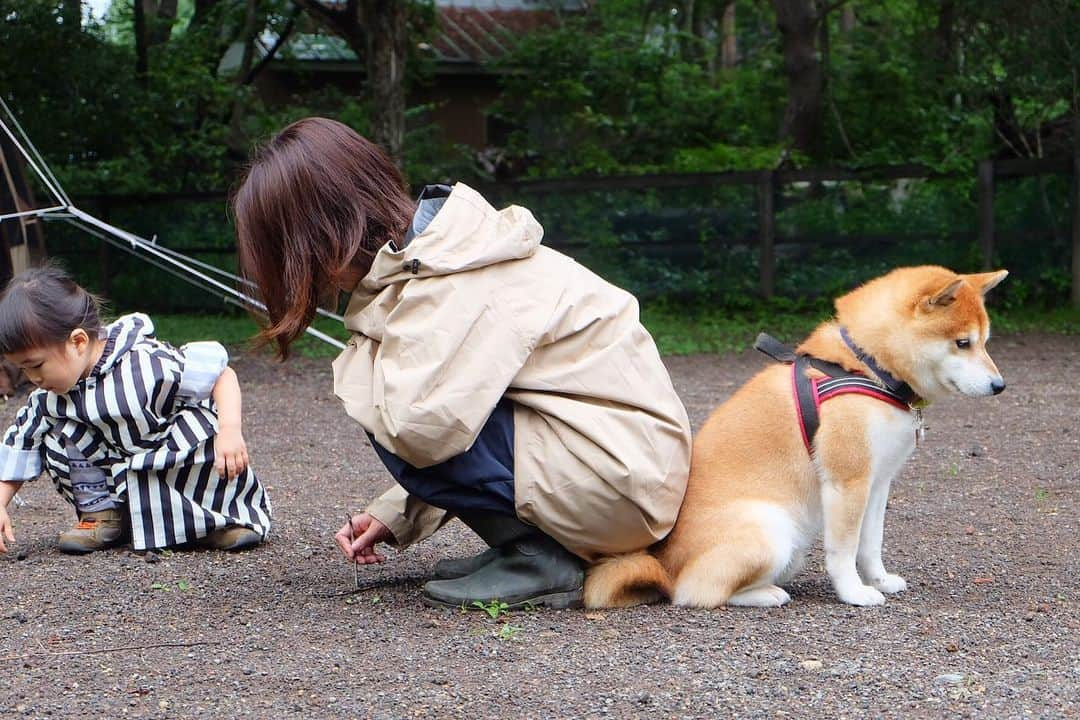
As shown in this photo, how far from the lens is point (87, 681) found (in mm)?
2846

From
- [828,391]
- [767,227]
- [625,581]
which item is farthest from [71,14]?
[828,391]

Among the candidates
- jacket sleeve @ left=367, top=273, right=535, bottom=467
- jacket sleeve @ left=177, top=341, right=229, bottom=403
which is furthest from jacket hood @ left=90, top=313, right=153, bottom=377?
jacket sleeve @ left=367, top=273, right=535, bottom=467

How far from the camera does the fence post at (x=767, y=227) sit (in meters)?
11.9

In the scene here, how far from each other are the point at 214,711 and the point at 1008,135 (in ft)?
37.8

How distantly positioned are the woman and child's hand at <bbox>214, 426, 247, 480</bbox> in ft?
2.21

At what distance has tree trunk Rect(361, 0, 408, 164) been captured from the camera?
436 inches

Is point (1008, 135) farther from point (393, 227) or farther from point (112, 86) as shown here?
point (393, 227)

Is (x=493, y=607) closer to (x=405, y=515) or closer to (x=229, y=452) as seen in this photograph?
(x=405, y=515)

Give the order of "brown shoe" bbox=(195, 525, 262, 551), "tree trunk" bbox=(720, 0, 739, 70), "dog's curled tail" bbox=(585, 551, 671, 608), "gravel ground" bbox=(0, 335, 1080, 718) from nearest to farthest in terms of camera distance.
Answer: "gravel ground" bbox=(0, 335, 1080, 718) → "dog's curled tail" bbox=(585, 551, 671, 608) → "brown shoe" bbox=(195, 525, 262, 551) → "tree trunk" bbox=(720, 0, 739, 70)

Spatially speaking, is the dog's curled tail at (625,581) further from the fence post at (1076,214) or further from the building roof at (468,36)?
the building roof at (468,36)

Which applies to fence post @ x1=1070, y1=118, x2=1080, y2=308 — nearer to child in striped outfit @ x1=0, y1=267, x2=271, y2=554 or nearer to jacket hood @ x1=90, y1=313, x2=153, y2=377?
child in striped outfit @ x1=0, y1=267, x2=271, y2=554

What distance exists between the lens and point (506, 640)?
120 inches

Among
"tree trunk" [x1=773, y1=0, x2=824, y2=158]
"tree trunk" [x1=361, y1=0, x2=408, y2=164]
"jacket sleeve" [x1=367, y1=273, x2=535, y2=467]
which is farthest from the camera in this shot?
"tree trunk" [x1=773, y1=0, x2=824, y2=158]

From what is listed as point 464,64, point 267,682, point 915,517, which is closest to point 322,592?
point 267,682
